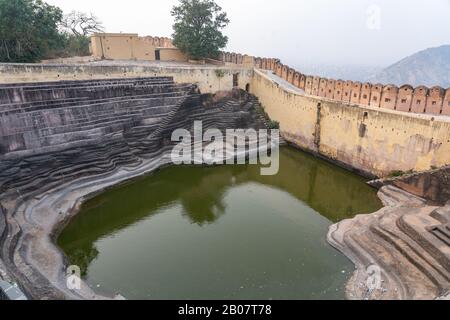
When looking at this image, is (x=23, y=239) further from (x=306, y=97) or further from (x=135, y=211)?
(x=306, y=97)

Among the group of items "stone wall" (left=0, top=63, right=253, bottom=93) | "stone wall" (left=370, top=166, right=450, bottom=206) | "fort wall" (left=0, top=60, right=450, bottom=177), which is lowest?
"stone wall" (left=370, top=166, right=450, bottom=206)

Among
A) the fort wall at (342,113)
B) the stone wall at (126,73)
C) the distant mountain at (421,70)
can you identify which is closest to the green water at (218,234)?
the fort wall at (342,113)

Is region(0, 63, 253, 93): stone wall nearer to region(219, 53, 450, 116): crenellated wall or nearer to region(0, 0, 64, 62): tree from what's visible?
region(0, 0, 64, 62): tree

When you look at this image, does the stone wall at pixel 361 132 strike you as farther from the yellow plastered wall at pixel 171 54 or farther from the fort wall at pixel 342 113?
the yellow plastered wall at pixel 171 54

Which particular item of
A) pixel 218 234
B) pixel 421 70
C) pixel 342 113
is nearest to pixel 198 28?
pixel 342 113

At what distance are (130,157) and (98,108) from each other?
6.46ft

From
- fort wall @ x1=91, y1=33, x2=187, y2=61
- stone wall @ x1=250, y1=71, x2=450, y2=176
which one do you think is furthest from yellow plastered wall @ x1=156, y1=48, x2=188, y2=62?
stone wall @ x1=250, y1=71, x2=450, y2=176

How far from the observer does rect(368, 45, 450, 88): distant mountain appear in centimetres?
3888

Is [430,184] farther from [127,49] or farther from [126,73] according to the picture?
[127,49]

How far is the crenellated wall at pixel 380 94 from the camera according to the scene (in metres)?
9.46

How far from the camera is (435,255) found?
6.22 m

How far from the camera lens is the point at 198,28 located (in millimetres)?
16406

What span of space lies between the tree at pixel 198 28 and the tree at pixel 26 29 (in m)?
5.57

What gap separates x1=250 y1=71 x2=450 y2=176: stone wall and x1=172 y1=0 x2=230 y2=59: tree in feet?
12.8
